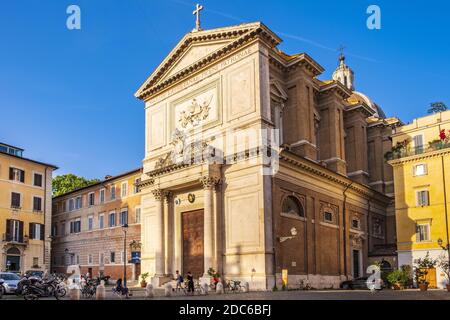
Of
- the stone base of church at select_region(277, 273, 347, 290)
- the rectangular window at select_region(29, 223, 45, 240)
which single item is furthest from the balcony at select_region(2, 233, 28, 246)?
the stone base of church at select_region(277, 273, 347, 290)

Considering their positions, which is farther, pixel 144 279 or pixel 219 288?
pixel 144 279

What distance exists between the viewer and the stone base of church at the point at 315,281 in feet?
105

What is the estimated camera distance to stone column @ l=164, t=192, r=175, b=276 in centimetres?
3609

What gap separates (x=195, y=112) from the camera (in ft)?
123

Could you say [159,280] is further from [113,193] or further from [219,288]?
[113,193]

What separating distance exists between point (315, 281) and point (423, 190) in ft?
35.3

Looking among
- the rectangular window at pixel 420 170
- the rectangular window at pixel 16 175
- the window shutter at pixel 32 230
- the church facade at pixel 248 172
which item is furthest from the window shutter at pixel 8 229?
the rectangular window at pixel 420 170

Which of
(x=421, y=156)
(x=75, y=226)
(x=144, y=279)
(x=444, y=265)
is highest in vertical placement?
(x=421, y=156)

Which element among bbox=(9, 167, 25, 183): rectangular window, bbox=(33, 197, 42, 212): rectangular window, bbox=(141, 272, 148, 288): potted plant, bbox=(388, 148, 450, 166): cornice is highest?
bbox=(9, 167, 25, 183): rectangular window

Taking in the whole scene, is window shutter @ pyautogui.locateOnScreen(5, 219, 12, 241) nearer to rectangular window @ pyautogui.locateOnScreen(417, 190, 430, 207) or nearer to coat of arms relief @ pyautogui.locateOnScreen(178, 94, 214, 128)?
coat of arms relief @ pyautogui.locateOnScreen(178, 94, 214, 128)

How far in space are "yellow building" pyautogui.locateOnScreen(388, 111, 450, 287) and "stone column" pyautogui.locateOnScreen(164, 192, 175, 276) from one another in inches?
668

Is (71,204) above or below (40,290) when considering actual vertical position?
above

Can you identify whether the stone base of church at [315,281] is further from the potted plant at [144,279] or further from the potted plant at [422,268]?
the potted plant at [144,279]

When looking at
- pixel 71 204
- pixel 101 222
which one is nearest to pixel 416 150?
pixel 101 222
